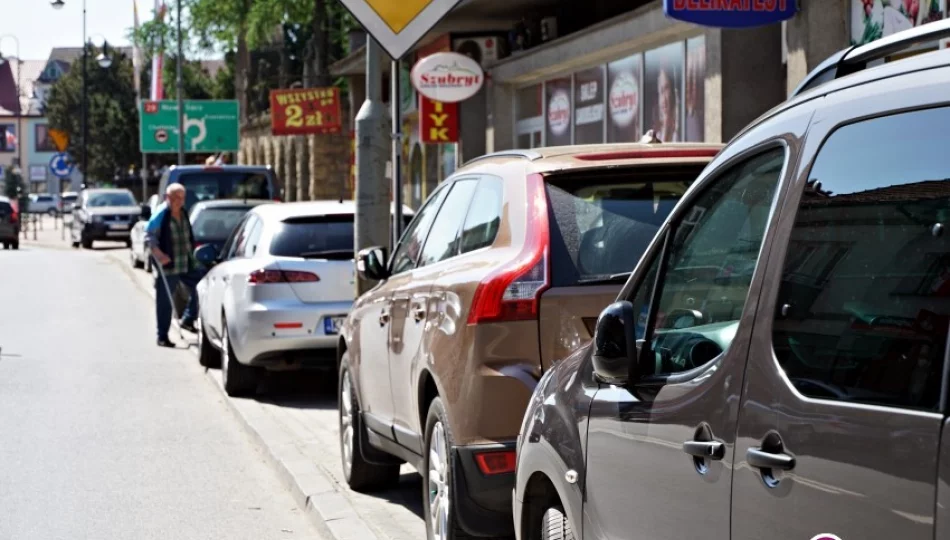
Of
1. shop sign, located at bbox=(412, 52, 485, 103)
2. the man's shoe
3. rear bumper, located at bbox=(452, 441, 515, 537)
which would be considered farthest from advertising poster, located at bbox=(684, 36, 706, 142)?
rear bumper, located at bbox=(452, 441, 515, 537)

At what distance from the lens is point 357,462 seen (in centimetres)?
822

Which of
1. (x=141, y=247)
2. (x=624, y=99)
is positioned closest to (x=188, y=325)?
(x=624, y=99)

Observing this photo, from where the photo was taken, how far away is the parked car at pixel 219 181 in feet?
76.3

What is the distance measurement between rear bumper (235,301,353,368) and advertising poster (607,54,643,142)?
939 centimetres

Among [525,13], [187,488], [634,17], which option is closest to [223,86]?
[525,13]

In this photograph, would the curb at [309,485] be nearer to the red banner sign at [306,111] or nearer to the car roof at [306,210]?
the car roof at [306,210]

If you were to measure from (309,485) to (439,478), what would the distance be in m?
2.19

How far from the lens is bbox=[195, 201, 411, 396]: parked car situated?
12.3 metres

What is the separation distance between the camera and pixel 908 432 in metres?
2.55

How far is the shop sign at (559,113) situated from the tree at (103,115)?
73.6 metres

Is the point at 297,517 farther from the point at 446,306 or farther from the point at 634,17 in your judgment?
the point at 634,17

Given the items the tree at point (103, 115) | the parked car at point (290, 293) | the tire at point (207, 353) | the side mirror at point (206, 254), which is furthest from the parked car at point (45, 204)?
the parked car at point (290, 293)

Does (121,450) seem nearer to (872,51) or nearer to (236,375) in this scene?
(236,375)

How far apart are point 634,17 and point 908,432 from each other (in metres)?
17.7
